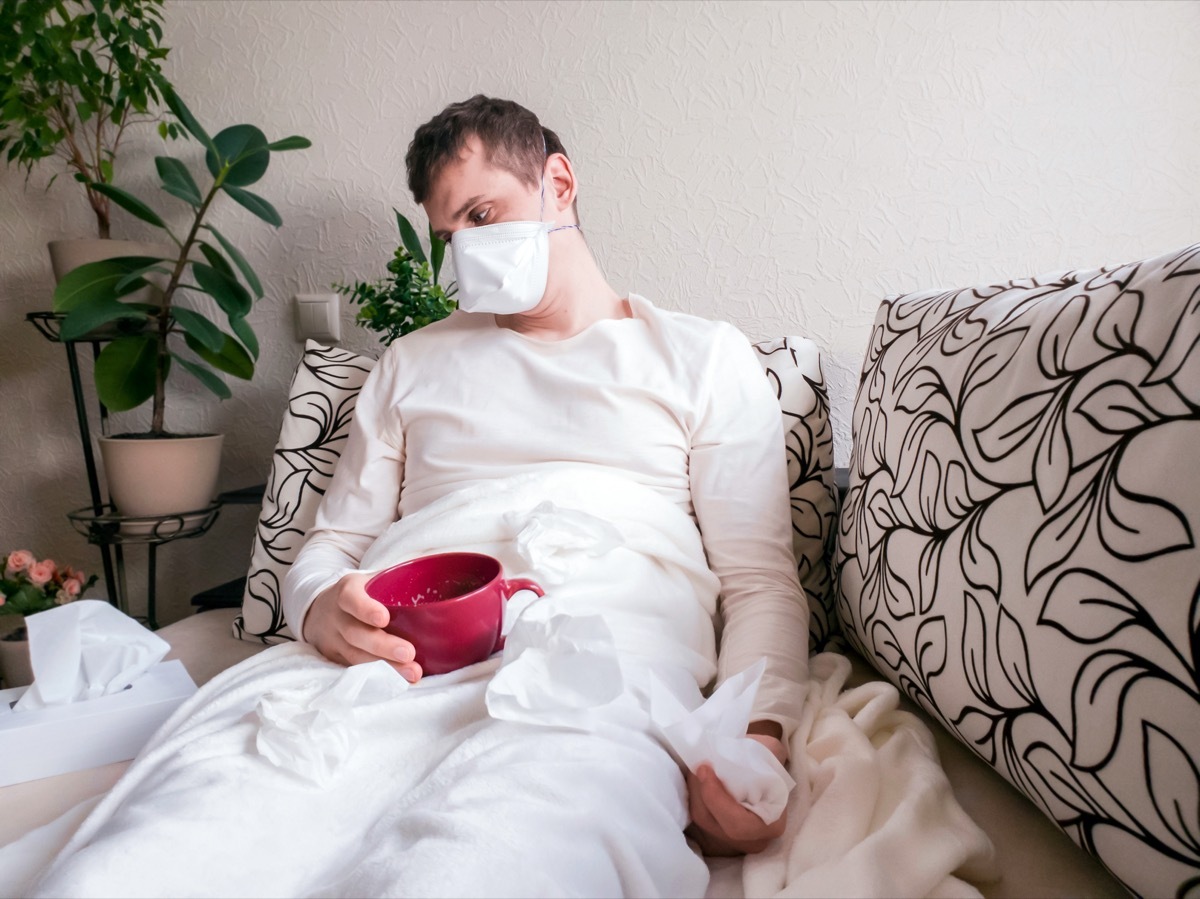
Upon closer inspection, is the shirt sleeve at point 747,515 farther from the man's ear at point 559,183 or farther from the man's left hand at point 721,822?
the man's ear at point 559,183

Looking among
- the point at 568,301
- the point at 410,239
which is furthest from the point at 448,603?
the point at 410,239

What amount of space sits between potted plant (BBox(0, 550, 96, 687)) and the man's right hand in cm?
88

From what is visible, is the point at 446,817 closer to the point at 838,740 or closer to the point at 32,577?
the point at 838,740

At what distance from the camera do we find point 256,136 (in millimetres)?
1234

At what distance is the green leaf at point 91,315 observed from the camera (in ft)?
3.70

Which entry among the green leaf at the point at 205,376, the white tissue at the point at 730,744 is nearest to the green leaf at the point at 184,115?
the green leaf at the point at 205,376

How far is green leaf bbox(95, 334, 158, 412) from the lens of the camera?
47.4 inches

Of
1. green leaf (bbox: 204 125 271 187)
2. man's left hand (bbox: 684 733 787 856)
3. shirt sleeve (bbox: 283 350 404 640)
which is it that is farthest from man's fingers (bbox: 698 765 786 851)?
green leaf (bbox: 204 125 271 187)

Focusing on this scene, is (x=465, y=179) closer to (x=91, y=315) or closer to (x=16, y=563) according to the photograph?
(x=91, y=315)

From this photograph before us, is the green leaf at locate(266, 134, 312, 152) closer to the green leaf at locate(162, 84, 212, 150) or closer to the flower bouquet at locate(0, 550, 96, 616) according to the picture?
the green leaf at locate(162, 84, 212, 150)

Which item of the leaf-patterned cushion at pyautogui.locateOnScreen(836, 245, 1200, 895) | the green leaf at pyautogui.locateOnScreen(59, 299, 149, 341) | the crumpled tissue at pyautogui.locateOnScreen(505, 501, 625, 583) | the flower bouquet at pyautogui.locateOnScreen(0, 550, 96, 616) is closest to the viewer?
the leaf-patterned cushion at pyautogui.locateOnScreen(836, 245, 1200, 895)

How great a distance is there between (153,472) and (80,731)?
615 mm

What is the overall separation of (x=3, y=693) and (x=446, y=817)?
706 mm

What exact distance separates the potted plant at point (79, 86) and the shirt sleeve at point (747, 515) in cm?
110
